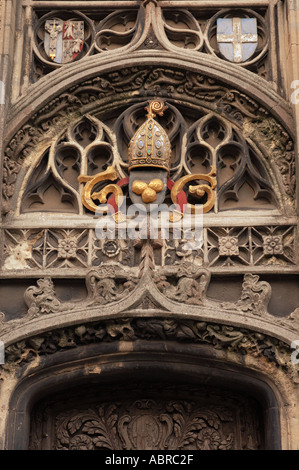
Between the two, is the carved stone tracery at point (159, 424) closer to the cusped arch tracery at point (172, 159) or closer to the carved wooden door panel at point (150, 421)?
the carved wooden door panel at point (150, 421)

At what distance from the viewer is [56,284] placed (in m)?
11.4

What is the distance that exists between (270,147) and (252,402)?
2.88m

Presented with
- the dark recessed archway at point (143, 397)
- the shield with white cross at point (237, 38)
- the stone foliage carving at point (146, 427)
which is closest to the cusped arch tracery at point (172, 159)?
the shield with white cross at point (237, 38)

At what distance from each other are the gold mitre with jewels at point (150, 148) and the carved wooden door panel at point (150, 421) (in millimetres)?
2447

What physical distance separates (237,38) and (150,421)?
15.1 feet

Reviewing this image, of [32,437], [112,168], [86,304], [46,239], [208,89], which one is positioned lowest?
[32,437]

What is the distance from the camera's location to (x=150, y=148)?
11.8m

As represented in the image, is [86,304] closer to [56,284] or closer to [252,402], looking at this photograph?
[56,284]

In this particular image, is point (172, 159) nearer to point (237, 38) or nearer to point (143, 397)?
point (237, 38)

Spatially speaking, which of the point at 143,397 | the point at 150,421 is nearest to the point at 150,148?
the point at 143,397

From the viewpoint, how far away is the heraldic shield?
12.6m

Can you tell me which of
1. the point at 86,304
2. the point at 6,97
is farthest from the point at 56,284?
the point at 6,97

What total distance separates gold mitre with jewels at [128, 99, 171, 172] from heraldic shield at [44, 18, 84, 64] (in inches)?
53.8

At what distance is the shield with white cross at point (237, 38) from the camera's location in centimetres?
1254
